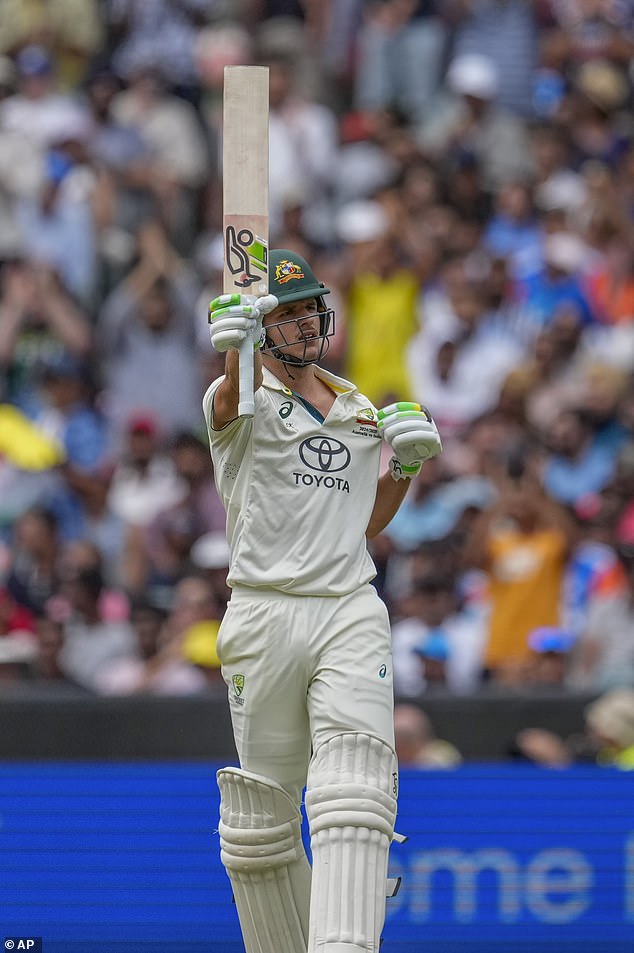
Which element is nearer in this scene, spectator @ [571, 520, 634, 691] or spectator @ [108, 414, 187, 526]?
spectator @ [571, 520, 634, 691]

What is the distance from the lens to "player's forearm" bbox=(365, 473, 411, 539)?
23.6 ft

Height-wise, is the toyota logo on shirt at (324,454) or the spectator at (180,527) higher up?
the spectator at (180,527)

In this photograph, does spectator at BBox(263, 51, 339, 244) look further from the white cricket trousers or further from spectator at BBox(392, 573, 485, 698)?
the white cricket trousers

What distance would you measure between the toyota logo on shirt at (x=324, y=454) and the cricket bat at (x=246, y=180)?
554 mm

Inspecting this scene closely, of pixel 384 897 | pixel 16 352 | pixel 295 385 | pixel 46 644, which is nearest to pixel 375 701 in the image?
pixel 384 897

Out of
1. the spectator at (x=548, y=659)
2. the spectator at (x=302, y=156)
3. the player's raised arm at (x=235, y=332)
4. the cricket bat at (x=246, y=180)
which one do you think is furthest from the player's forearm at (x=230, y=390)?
the spectator at (x=302, y=156)

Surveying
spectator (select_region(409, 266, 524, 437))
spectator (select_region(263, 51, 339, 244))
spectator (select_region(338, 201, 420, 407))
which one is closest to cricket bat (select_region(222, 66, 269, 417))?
Result: spectator (select_region(409, 266, 524, 437))

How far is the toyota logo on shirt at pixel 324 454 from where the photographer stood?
22.4 ft

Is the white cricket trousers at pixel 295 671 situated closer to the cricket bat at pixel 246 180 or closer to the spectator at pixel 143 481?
the cricket bat at pixel 246 180

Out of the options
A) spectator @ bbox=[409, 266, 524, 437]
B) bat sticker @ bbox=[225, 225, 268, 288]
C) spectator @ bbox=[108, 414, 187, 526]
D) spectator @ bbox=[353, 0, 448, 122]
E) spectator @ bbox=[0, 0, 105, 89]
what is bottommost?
bat sticker @ bbox=[225, 225, 268, 288]

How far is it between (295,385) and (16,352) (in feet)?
25.1

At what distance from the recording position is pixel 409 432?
680 cm

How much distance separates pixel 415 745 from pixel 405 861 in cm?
149

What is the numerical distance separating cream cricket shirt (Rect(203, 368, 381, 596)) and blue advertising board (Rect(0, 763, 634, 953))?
1979mm
